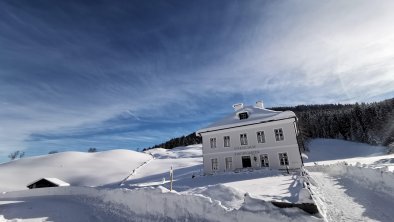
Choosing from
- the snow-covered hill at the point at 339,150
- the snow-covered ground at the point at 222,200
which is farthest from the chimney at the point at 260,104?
the snow-covered hill at the point at 339,150

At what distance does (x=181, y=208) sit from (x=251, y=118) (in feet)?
80.9

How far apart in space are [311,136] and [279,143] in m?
81.1

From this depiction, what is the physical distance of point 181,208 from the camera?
9742 mm

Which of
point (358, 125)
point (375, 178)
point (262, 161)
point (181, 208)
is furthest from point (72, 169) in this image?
point (358, 125)

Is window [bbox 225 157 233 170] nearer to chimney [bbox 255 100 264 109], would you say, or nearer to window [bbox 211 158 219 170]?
window [bbox 211 158 219 170]

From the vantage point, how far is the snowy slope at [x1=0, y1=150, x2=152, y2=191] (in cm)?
4978

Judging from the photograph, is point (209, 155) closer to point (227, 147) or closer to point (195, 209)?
point (227, 147)

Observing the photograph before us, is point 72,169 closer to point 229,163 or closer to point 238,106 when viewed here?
point 229,163

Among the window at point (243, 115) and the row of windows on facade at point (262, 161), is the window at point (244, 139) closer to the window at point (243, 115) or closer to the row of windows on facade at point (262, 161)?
the row of windows on facade at point (262, 161)

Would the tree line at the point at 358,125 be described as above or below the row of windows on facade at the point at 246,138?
above

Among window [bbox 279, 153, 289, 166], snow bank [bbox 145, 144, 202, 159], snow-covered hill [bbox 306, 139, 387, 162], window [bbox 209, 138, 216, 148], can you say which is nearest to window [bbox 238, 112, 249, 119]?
window [bbox 209, 138, 216, 148]

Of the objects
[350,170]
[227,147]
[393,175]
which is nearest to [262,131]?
[227,147]

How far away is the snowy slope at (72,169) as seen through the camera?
49.8 metres

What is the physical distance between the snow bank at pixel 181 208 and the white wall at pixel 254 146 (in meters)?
19.0
